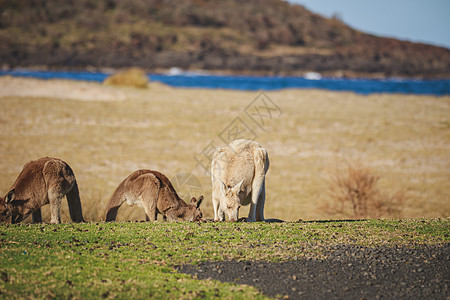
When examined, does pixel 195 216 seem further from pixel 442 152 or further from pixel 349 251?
pixel 442 152

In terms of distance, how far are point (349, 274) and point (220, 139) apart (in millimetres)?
19999

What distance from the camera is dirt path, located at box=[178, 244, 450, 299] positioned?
656cm

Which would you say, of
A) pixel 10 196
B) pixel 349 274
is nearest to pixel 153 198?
pixel 10 196

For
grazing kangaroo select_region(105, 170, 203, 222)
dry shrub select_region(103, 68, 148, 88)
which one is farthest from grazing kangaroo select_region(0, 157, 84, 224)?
dry shrub select_region(103, 68, 148, 88)

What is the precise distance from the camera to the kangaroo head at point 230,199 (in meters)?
9.45

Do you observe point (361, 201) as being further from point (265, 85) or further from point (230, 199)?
point (265, 85)

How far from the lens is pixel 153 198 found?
10086mm

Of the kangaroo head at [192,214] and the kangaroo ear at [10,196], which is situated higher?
the kangaroo ear at [10,196]

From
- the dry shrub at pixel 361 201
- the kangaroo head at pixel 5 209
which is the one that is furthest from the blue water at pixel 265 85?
the kangaroo head at pixel 5 209

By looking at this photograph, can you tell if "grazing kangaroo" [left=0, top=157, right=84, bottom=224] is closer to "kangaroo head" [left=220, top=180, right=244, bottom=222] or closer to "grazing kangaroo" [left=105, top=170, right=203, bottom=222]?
"grazing kangaroo" [left=105, top=170, right=203, bottom=222]

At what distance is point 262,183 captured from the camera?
33.1 ft

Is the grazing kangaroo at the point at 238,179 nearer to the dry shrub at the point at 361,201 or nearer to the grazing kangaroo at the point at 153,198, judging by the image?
the grazing kangaroo at the point at 153,198

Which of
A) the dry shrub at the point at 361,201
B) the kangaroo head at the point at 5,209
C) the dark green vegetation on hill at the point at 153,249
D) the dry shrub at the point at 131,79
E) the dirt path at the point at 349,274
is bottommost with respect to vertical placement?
the dry shrub at the point at 361,201

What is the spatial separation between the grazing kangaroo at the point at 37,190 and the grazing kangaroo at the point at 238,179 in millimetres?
2886
